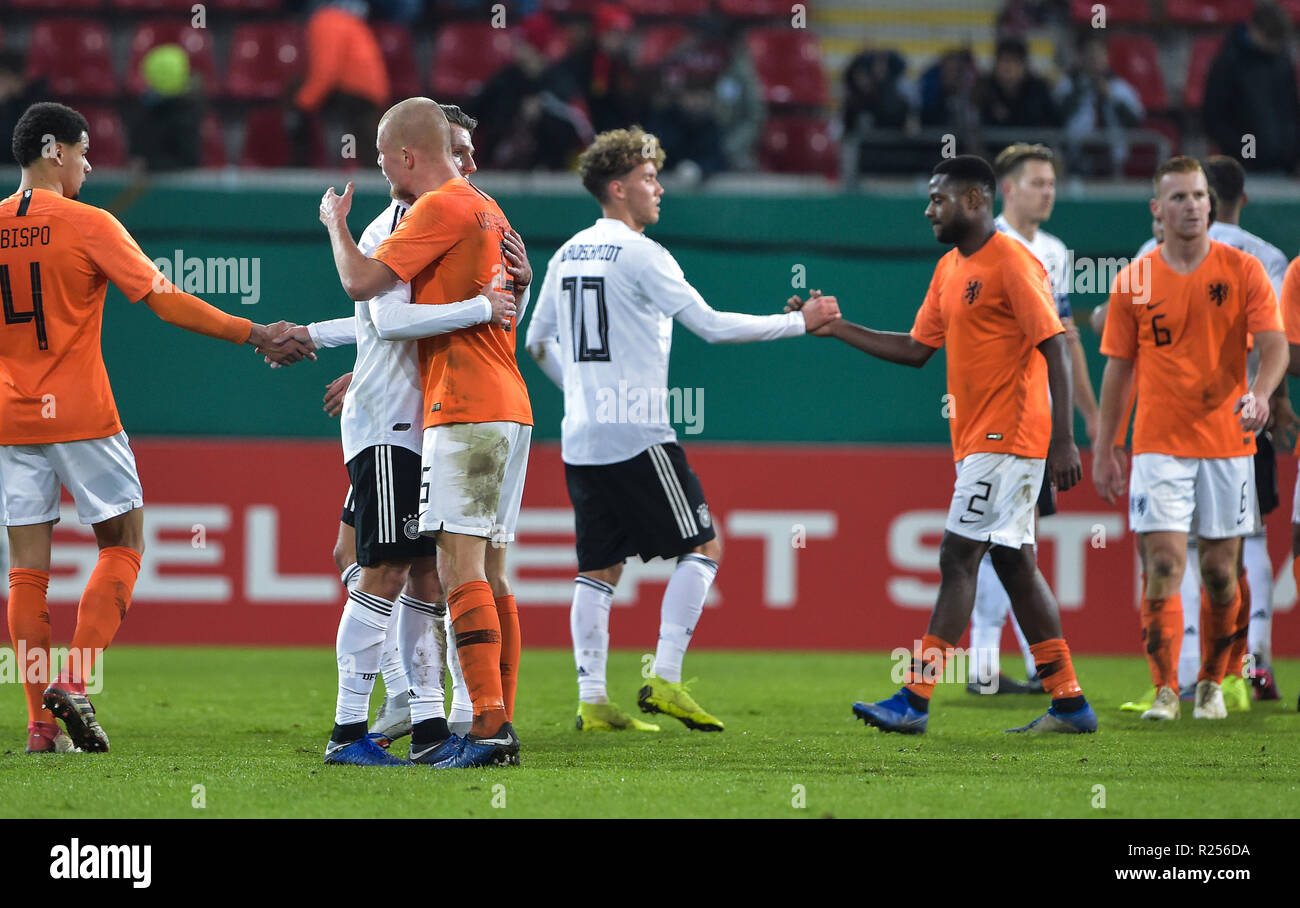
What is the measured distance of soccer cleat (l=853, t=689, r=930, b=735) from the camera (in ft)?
19.7

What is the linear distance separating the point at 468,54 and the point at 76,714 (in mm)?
8775

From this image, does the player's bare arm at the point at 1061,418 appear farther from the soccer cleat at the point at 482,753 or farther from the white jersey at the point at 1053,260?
the soccer cleat at the point at 482,753

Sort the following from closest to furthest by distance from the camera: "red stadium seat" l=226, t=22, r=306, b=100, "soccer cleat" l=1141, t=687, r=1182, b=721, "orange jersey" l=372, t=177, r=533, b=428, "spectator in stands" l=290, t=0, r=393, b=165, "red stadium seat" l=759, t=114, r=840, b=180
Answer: "orange jersey" l=372, t=177, r=533, b=428 → "soccer cleat" l=1141, t=687, r=1182, b=721 → "spectator in stands" l=290, t=0, r=393, b=165 → "red stadium seat" l=759, t=114, r=840, b=180 → "red stadium seat" l=226, t=22, r=306, b=100

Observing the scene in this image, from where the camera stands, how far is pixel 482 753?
4.94 metres

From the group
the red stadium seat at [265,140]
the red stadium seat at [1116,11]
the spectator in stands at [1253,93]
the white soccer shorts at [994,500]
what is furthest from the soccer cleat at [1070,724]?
the red stadium seat at [1116,11]

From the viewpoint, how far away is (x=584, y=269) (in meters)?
6.41

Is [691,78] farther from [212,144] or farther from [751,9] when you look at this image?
[212,144]

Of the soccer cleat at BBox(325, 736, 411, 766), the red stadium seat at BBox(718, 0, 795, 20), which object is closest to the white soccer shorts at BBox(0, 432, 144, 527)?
the soccer cleat at BBox(325, 736, 411, 766)

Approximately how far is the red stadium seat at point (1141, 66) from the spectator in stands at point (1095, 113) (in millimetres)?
1070

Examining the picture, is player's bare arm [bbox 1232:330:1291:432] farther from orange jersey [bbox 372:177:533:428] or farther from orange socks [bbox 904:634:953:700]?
orange jersey [bbox 372:177:533:428]

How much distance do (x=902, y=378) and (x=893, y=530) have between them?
1.07 meters

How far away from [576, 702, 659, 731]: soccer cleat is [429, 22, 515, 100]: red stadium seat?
25.2 ft

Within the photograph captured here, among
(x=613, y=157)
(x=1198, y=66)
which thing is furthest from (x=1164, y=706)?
(x=1198, y=66)
